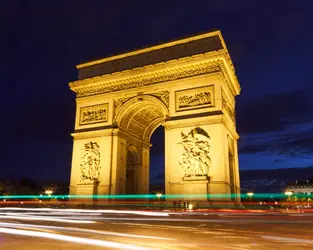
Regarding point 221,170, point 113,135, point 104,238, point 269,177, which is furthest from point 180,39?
point 269,177

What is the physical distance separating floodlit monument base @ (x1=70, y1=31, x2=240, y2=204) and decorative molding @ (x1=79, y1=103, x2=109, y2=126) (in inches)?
3.1

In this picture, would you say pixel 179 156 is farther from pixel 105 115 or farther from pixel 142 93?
pixel 105 115

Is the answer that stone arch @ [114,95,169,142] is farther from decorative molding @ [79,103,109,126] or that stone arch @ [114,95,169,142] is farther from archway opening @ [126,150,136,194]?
archway opening @ [126,150,136,194]

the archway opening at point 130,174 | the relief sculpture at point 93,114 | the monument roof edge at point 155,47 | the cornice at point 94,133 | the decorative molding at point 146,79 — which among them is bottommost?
the archway opening at point 130,174

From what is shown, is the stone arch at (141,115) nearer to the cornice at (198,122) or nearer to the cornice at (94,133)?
the cornice at (94,133)

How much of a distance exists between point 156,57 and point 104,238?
58.1ft

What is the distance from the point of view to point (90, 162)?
A: 2177 cm

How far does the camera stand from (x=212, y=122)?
18.6 meters

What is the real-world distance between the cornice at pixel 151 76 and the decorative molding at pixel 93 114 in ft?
3.87

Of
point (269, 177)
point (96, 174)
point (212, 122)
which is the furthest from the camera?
point (269, 177)

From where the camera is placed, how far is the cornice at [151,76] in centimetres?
1986

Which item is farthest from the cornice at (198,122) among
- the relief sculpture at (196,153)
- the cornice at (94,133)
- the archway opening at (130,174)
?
the archway opening at (130,174)

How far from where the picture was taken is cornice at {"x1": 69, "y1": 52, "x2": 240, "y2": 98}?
65.2 feet

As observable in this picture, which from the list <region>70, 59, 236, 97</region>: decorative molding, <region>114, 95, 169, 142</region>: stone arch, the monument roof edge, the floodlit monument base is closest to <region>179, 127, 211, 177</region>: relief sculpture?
the floodlit monument base
